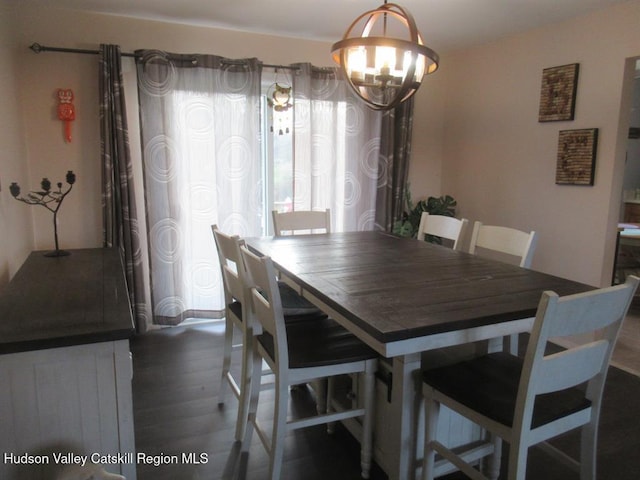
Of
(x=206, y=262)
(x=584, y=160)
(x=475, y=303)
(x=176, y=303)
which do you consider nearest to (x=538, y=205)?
(x=584, y=160)

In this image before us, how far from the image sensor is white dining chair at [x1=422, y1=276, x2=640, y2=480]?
45.9 inches

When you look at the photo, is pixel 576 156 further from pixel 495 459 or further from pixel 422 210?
pixel 495 459

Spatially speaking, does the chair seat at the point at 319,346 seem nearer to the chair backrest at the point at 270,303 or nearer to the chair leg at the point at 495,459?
the chair backrest at the point at 270,303

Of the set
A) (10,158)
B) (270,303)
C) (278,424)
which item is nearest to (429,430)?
(278,424)

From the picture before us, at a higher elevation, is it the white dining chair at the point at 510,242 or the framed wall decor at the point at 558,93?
the framed wall decor at the point at 558,93

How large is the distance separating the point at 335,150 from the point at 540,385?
277cm

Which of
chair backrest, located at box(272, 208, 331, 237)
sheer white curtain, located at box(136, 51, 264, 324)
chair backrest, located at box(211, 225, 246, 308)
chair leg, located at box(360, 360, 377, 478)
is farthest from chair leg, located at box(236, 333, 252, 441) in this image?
sheer white curtain, located at box(136, 51, 264, 324)

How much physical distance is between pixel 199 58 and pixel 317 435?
264 centimetres

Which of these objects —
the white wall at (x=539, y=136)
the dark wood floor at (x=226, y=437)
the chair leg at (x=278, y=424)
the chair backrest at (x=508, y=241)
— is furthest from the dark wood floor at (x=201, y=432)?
the white wall at (x=539, y=136)

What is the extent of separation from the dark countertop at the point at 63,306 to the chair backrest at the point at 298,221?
107 cm

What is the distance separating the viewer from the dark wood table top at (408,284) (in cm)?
135

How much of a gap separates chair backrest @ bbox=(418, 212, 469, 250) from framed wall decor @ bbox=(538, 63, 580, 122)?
113 cm

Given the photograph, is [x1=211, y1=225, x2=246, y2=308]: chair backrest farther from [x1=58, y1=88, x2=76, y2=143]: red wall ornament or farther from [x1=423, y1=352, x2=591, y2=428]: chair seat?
[x1=58, y1=88, x2=76, y2=143]: red wall ornament

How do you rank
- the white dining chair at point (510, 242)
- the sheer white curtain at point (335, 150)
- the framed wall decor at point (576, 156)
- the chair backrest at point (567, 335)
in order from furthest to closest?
the sheer white curtain at point (335, 150) → the framed wall decor at point (576, 156) → the white dining chair at point (510, 242) → the chair backrest at point (567, 335)
